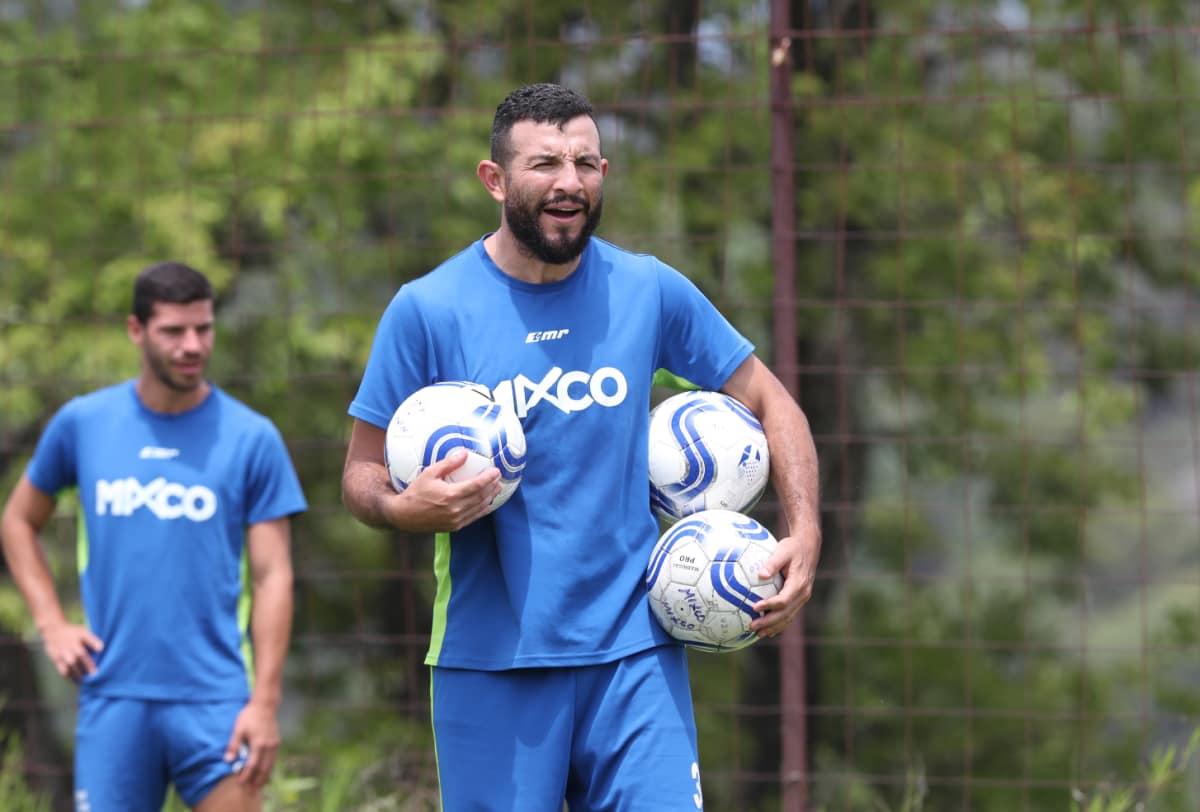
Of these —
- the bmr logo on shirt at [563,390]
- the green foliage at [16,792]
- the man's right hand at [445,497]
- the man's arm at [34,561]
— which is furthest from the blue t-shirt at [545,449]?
the green foliage at [16,792]

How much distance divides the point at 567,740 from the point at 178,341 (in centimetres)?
212

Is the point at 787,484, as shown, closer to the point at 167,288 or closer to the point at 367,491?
the point at 367,491

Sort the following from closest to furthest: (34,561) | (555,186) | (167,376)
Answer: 1. (555,186)
2. (167,376)
3. (34,561)

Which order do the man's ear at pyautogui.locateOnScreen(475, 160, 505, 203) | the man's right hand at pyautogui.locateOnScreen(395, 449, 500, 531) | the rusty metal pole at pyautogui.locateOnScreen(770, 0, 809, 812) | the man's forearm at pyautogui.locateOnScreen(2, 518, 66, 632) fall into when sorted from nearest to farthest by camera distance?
the man's right hand at pyautogui.locateOnScreen(395, 449, 500, 531), the man's ear at pyautogui.locateOnScreen(475, 160, 505, 203), the man's forearm at pyautogui.locateOnScreen(2, 518, 66, 632), the rusty metal pole at pyautogui.locateOnScreen(770, 0, 809, 812)

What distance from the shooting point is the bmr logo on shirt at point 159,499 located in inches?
192

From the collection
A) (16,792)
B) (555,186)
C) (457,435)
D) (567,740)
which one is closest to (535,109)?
(555,186)

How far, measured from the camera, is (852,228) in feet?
32.6

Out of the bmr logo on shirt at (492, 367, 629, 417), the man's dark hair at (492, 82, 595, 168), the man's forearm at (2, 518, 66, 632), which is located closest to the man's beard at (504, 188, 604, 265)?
the man's dark hair at (492, 82, 595, 168)

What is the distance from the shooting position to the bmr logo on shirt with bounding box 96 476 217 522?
4.88 m

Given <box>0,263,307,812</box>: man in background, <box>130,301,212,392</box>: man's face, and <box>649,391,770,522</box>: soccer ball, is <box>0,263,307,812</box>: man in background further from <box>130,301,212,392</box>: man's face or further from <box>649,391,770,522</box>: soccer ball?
<box>649,391,770,522</box>: soccer ball

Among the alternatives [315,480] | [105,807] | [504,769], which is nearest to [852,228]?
[315,480]

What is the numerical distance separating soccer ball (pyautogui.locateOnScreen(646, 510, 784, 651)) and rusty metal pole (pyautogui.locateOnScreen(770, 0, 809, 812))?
6.56ft

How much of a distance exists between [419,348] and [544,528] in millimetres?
483

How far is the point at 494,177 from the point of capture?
11.5 ft
